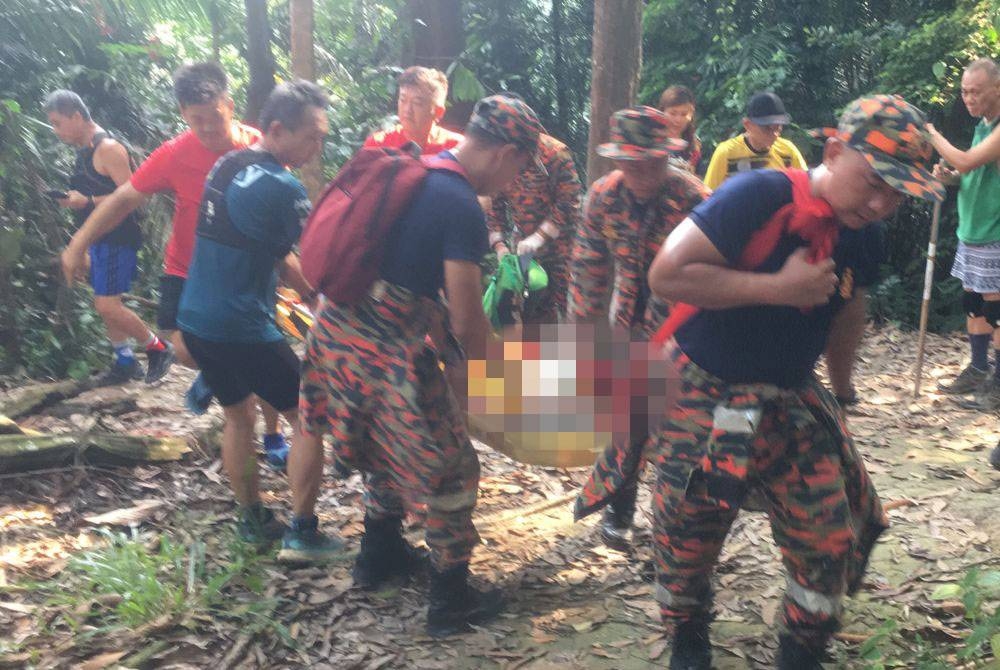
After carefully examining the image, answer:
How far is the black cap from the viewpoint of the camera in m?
5.89

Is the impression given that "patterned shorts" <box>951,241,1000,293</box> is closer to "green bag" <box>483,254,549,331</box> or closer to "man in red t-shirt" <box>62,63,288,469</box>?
"green bag" <box>483,254,549,331</box>

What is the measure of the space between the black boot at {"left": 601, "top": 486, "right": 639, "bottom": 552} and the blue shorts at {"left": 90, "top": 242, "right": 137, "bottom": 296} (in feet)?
13.7

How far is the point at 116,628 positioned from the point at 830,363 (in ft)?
9.49

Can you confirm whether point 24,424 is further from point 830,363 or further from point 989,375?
point 989,375

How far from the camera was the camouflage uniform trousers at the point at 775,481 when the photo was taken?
263cm

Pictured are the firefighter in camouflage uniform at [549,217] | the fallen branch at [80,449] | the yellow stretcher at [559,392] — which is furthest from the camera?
the firefighter in camouflage uniform at [549,217]

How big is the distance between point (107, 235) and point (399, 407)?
164 inches

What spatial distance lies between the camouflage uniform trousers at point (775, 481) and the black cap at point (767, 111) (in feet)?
11.6

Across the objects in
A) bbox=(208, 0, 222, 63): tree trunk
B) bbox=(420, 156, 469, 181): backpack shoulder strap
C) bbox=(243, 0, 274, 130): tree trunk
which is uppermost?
bbox=(208, 0, 222, 63): tree trunk

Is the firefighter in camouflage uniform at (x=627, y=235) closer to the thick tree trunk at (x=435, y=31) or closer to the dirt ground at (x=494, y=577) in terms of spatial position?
the dirt ground at (x=494, y=577)

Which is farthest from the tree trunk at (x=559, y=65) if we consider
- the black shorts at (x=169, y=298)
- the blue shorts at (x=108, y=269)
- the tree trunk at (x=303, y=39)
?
the black shorts at (x=169, y=298)

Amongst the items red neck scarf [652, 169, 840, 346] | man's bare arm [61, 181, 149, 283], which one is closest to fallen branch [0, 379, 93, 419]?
man's bare arm [61, 181, 149, 283]

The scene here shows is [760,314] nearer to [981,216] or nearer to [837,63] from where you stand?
[981,216]

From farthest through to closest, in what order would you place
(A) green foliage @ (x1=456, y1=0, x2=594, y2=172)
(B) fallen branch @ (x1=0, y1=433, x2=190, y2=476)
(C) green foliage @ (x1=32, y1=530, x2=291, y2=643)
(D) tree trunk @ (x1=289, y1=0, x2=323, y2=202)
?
(A) green foliage @ (x1=456, y1=0, x2=594, y2=172) → (D) tree trunk @ (x1=289, y1=0, x2=323, y2=202) → (B) fallen branch @ (x1=0, y1=433, x2=190, y2=476) → (C) green foliage @ (x1=32, y1=530, x2=291, y2=643)
